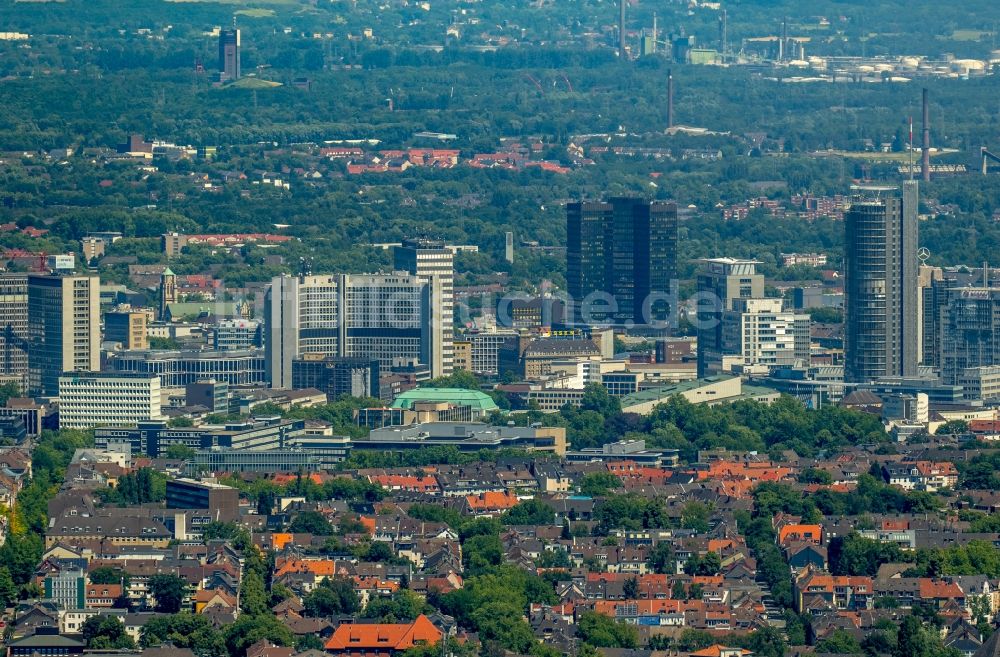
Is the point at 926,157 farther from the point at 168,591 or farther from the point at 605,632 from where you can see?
the point at 605,632

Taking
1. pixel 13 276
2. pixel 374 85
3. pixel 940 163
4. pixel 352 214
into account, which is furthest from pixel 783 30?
pixel 13 276

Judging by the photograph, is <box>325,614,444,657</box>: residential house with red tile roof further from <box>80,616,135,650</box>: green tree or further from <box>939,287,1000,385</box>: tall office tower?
<box>939,287,1000,385</box>: tall office tower

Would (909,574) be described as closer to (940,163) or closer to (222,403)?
(222,403)

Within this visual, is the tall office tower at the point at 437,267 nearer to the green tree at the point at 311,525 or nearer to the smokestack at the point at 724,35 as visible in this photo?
the green tree at the point at 311,525

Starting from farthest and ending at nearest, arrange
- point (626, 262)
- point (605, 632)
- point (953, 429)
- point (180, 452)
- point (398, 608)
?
point (626, 262), point (953, 429), point (180, 452), point (398, 608), point (605, 632)

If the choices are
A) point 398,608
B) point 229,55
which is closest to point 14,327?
point 398,608

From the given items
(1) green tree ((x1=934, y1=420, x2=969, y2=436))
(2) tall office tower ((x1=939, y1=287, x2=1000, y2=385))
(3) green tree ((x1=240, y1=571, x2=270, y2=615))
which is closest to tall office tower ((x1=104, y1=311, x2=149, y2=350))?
(2) tall office tower ((x1=939, y1=287, x2=1000, y2=385))

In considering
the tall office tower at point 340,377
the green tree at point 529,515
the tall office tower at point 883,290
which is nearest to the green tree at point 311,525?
the green tree at point 529,515
